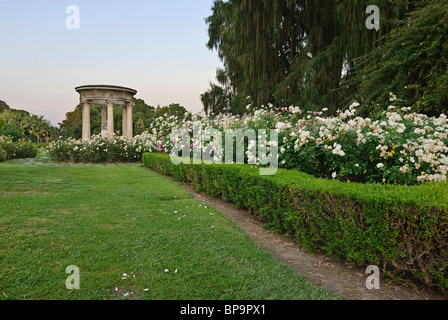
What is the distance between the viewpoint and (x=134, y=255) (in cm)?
284

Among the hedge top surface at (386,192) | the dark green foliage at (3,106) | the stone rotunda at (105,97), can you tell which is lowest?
the hedge top surface at (386,192)

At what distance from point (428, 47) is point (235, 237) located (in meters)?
5.88

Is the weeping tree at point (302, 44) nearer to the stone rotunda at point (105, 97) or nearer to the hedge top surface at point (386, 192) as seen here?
the hedge top surface at point (386, 192)

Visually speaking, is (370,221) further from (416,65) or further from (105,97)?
(105,97)

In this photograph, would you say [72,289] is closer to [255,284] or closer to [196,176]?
[255,284]

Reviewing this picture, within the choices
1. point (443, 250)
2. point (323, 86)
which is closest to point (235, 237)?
point (443, 250)

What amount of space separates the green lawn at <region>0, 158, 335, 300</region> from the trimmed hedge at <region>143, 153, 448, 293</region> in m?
0.51

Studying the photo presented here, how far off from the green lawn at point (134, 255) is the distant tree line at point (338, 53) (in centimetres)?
512

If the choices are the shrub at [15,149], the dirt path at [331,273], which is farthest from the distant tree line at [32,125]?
the dirt path at [331,273]

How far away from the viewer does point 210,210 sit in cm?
468

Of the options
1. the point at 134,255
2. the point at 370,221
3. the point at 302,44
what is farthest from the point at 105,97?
the point at 370,221

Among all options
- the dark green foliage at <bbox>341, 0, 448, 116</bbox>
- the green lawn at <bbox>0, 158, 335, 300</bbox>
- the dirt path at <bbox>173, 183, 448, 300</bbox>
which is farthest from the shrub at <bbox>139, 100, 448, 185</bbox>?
the dark green foliage at <bbox>341, 0, 448, 116</bbox>

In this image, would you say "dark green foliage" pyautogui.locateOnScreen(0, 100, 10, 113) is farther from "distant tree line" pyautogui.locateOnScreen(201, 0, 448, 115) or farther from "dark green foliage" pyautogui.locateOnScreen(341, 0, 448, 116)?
"dark green foliage" pyautogui.locateOnScreen(341, 0, 448, 116)

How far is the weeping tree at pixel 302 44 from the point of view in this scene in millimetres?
8312
